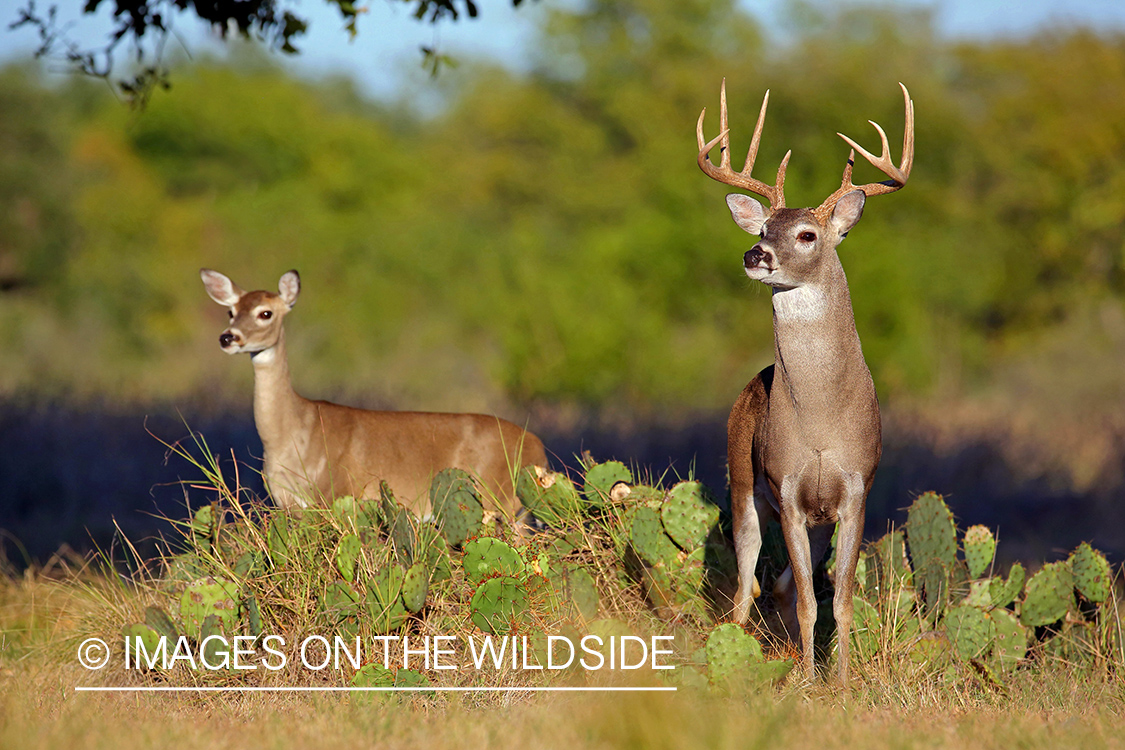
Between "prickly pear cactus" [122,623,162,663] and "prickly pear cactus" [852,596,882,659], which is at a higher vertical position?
"prickly pear cactus" [122,623,162,663]

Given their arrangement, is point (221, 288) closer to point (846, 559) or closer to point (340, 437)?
point (340, 437)

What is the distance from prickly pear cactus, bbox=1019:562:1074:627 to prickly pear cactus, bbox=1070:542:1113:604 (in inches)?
2.5

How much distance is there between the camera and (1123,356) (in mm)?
19453

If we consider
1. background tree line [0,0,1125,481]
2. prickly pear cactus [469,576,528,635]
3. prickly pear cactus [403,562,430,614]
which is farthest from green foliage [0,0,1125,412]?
prickly pear cactus [469,576,528,635]

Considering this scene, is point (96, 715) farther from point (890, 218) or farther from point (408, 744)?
point (890, 218)

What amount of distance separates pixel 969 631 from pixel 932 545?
513 millimetres

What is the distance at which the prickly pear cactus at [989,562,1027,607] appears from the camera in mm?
5684

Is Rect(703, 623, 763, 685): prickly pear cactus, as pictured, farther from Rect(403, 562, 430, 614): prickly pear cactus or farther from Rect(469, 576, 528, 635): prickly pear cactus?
Rect(403, 562, 430, 614): prickly pear cactus

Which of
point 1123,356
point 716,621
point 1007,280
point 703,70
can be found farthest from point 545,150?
point 716,621

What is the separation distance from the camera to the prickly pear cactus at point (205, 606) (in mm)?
5242

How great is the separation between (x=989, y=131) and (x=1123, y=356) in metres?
11.6

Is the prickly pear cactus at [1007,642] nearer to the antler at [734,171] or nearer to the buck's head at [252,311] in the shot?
the antler at [734,171]

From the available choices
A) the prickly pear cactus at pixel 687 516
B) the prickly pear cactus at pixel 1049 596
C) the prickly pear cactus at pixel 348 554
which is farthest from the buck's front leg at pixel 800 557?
the prickly pear cactus at pixel 348 554

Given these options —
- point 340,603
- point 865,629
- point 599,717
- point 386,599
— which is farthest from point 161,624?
point 865,629
